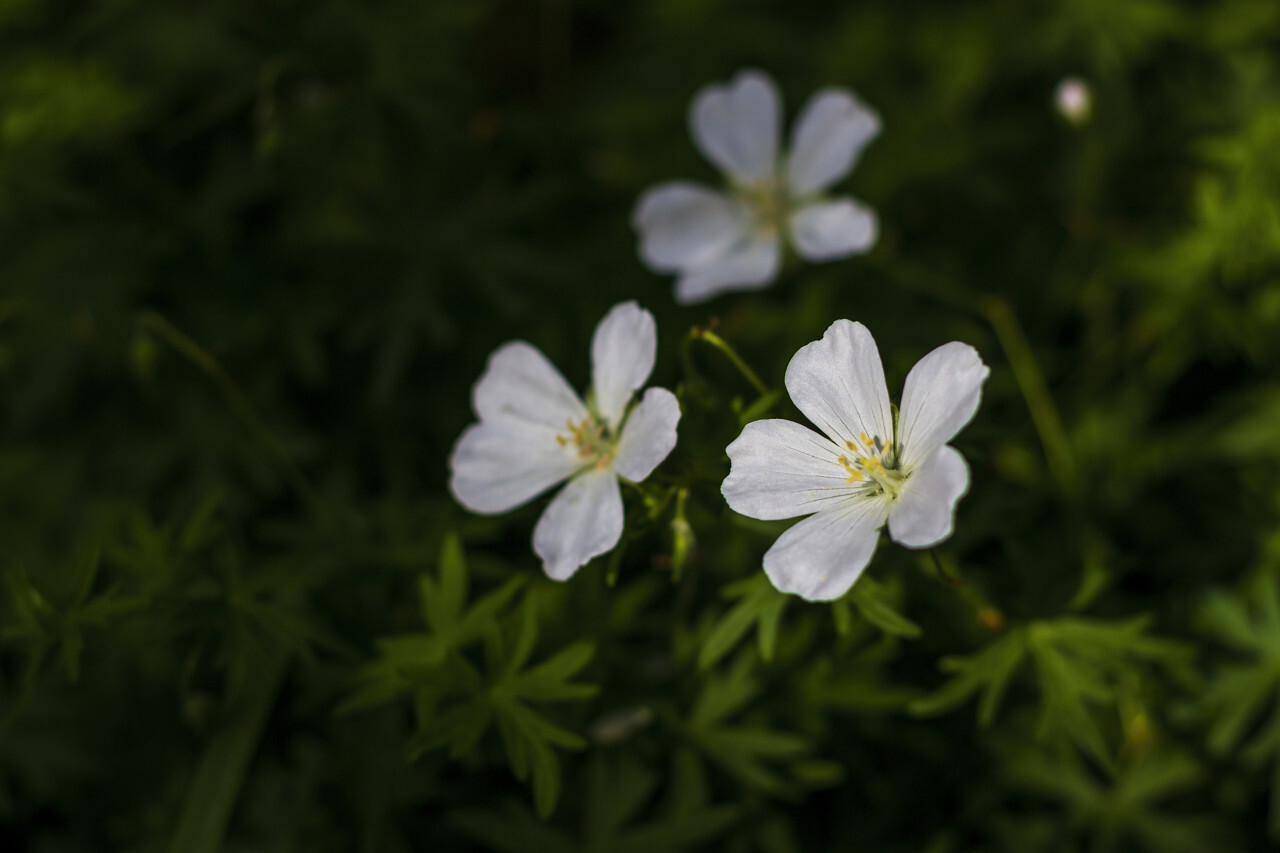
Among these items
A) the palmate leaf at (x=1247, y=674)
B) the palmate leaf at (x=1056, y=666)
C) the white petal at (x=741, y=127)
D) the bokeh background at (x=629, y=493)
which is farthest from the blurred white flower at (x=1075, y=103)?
the palmate leaf at (x=1056, y=666)

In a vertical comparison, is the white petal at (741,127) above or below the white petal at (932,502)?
above

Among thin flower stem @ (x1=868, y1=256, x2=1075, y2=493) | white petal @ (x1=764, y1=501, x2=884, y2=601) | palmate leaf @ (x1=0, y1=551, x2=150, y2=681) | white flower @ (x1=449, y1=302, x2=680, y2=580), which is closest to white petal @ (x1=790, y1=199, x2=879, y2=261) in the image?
thin flower stem @ (x1=868, y1=256, x2=1075, y2=493)

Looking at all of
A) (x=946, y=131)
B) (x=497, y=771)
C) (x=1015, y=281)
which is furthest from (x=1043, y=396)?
(x=497, y=771)

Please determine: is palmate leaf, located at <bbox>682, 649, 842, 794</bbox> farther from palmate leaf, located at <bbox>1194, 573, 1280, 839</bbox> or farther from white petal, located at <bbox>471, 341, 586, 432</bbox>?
palmate leaf, located at <bbox>1194, 573, 1280, 839</bbox>

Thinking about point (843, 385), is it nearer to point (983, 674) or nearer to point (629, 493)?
point (629, 493)

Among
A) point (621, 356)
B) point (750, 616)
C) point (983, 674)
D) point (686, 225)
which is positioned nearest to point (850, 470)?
point (750, 616)

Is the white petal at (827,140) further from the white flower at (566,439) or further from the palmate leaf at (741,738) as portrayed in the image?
the palmate leaf at (741,738)
